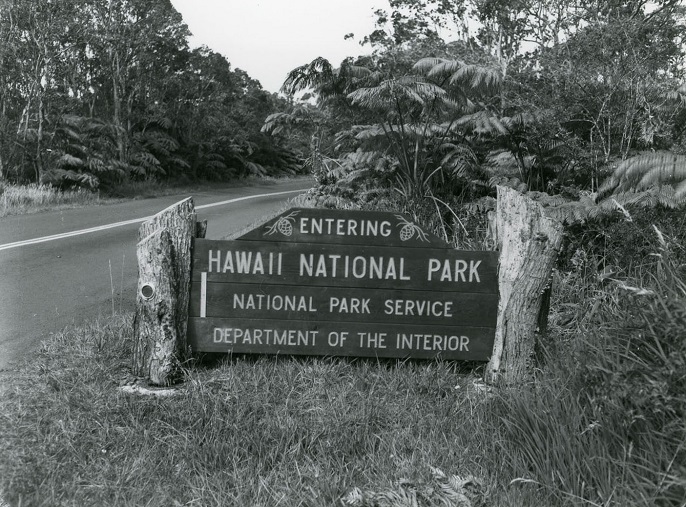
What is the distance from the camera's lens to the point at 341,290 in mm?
3941

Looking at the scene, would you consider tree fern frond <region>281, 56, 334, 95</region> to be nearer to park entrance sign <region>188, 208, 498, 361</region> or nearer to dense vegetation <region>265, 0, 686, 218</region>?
dense vegetation <region>265, 0, 686, 218</region>

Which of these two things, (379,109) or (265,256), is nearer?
(265,256)

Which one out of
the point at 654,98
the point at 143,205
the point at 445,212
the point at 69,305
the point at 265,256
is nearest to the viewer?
the point at 265,256

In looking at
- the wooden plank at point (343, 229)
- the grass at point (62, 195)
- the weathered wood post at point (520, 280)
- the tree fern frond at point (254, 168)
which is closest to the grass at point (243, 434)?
the weathered wood post at point (520, 280)

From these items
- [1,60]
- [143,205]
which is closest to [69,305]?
[143,205]

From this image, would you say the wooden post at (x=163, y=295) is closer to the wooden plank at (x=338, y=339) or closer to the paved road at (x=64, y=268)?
the wooden plank at (x=338, y=339)

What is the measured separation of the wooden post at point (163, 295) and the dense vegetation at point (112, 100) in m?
13.8

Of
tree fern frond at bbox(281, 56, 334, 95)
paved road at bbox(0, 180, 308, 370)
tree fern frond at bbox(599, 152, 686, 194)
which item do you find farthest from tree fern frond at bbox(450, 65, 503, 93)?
tree fern frond at bbox(599, 152, 686, 194)

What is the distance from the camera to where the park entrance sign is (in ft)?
12.8

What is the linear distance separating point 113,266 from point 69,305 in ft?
6.66

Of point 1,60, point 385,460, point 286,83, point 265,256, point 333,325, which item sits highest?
point 1,60

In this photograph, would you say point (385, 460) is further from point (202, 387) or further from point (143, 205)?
point (143, 205)

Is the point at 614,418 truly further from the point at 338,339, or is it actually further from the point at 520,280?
the point at 338,339

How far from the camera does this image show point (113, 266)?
26.3ft
